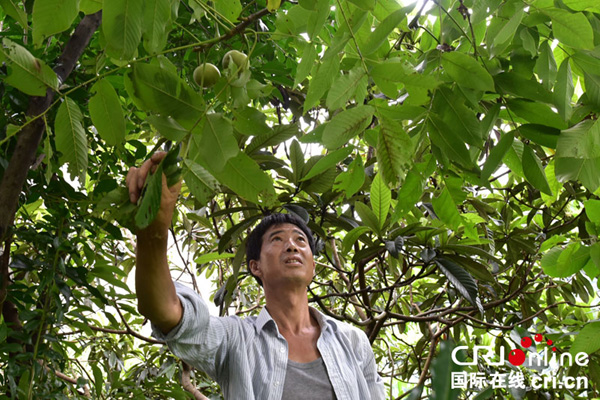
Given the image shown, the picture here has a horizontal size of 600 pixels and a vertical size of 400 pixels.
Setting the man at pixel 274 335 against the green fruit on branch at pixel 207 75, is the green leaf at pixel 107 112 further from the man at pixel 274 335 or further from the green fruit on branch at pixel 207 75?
the man at pixel 274 335

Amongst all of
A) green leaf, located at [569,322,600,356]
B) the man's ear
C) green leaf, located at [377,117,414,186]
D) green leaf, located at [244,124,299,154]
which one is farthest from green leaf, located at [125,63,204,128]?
the man's ear

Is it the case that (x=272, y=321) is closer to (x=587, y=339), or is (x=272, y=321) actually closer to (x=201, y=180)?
(x=587, y=339)

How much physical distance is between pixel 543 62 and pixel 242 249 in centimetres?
137

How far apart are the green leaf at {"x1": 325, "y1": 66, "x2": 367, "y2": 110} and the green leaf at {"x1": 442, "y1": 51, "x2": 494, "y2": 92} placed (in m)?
0.12

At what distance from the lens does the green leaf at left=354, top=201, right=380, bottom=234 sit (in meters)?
1.72

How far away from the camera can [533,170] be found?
0.86 metres

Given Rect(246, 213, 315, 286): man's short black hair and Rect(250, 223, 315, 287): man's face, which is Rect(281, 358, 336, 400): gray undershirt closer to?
Rect(250, 223, 315, 287): man's face

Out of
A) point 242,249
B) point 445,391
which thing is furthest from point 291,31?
point 242,249

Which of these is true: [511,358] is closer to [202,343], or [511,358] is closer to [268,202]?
[202,343]

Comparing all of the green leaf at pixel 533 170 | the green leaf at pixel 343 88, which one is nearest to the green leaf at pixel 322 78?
the green leaf at pixel 343 88

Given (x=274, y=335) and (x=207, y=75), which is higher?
(x=207, y=75)

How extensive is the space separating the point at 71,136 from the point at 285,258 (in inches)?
43.6

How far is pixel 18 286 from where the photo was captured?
4.02 ft

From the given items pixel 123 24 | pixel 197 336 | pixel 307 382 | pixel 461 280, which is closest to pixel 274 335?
pixel 307 382
